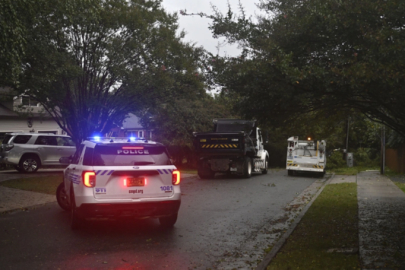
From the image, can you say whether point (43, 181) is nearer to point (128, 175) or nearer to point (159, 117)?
point (128, 175)

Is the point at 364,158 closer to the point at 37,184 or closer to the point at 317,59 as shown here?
the point at 37,184

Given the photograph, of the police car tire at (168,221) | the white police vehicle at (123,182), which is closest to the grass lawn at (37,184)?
the police car tire at (168,221)

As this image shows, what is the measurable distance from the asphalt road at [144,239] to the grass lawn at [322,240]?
0.50 m

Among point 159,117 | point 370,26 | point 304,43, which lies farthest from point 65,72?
point 159,117

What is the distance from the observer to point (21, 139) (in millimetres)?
22719

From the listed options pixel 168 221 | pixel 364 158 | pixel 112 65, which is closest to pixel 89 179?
pixel 168 221

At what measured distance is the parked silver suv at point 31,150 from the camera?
2228 centimetres

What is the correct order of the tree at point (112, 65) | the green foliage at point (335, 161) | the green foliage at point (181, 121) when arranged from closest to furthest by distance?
the tree at point (112, 65) < the green foliage at point (181, 121) < the green foliage at point (335, 161)

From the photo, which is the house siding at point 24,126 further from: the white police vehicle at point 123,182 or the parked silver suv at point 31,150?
the white police vehicle at point 123,182

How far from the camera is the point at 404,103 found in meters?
8.27

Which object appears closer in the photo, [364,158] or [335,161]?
[335,161]

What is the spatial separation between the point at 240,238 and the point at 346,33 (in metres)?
4.29

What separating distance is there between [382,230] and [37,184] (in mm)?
12918

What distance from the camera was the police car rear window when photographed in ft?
27.4
